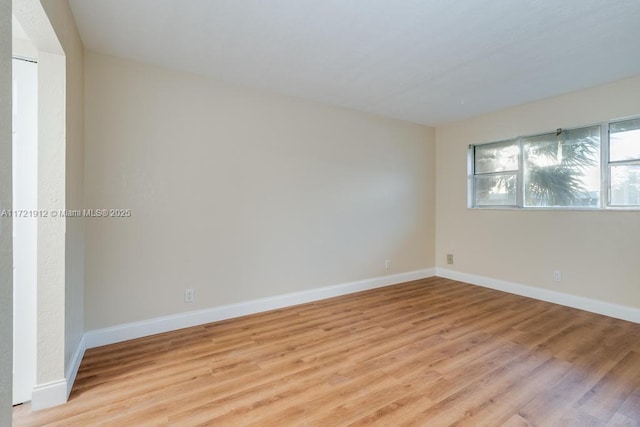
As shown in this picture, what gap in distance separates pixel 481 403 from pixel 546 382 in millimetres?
605

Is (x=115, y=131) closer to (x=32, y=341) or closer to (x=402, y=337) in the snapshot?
(x=32, y=341)

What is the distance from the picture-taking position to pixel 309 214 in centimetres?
354

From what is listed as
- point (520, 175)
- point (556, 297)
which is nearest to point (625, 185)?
point (520, 175)

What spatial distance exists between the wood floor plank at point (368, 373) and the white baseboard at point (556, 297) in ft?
A: 0.48

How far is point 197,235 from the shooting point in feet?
9.29

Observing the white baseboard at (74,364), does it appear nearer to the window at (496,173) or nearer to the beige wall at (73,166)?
the beige wall at (73,166)

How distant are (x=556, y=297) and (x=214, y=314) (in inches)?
159

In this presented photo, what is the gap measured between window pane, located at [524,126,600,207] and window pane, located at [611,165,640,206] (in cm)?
14

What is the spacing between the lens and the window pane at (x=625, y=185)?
294 centimetres

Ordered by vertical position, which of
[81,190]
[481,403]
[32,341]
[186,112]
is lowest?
[481,403]

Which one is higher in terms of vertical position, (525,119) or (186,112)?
(525,119)

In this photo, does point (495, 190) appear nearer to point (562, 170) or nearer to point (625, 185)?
point (562, 170)

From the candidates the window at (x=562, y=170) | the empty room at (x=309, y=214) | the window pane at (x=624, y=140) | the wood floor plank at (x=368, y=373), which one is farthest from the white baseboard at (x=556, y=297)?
the window pane at (x=624, y=140)

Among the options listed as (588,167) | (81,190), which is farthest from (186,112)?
(588,167)
